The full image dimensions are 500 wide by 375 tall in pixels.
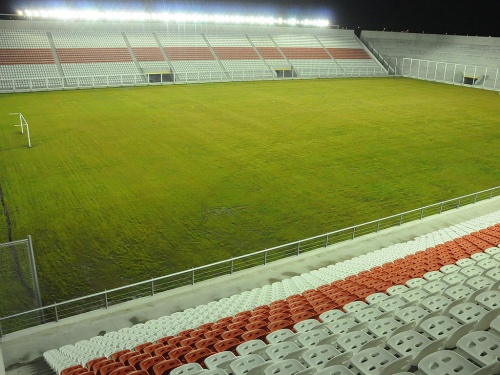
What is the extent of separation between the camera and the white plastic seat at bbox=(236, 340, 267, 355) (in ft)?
19.6

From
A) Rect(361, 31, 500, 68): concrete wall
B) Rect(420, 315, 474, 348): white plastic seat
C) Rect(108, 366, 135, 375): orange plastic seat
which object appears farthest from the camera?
Rect(361, 31, 500, 68): concrete wall

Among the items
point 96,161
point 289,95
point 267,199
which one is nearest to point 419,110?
point 289,95

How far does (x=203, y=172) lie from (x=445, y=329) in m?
14.9

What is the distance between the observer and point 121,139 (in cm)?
2436

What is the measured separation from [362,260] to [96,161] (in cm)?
1384

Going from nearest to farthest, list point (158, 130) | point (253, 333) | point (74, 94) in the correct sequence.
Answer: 1. point (253, 333)
2. point (158, 130)
3. point (74, 94)

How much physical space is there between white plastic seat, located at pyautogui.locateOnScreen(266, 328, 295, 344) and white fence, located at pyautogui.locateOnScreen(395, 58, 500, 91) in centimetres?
5005

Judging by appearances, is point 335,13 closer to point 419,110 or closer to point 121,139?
point 419,110

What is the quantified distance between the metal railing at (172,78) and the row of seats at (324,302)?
118 feet

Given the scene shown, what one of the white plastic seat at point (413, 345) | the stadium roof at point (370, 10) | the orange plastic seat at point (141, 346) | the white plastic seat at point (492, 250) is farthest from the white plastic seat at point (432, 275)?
the stadium roof at point (370, 10)

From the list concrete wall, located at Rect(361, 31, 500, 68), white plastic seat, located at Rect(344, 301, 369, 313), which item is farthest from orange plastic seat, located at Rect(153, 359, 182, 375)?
concrete wall, located at Rect(361, 31, 500, 68)

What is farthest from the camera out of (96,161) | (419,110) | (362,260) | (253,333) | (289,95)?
(289,95)

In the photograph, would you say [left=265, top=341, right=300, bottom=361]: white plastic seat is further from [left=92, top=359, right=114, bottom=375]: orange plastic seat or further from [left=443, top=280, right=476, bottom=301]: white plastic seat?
[left=443, top=280, right=476, bottom=301]: white plastic seat

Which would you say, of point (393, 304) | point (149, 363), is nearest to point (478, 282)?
point (393, 304)
